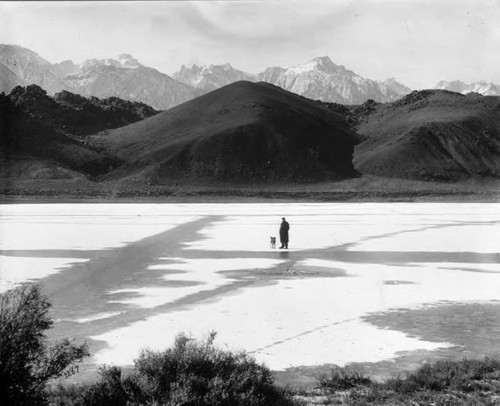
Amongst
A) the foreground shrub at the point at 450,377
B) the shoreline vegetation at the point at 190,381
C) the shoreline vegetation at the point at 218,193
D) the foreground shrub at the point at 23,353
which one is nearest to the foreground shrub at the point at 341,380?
the shoreline vegetation at the point at 190,381

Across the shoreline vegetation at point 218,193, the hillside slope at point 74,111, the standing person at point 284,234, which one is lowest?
the standing person at point 284,234

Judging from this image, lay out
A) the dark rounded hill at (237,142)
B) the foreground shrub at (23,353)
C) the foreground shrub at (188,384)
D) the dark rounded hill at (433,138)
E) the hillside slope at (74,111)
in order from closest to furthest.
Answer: the foreground shrub at (23,353), the foreground shrub at (188,384), the dark rounded hill at (237,142), the dark rounded hill at (433,138), the hillside slope at (74,111)

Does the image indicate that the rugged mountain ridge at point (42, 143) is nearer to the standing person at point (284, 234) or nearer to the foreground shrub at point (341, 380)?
the standing person at point (284, 234)

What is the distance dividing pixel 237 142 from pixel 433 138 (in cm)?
3908

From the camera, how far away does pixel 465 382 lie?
8.93 metres

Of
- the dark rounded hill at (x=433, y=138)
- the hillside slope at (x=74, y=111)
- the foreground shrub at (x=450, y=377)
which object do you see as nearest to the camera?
the foreground shrub at (x=450, y=377)

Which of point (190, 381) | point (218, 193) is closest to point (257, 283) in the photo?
point (190, 381)

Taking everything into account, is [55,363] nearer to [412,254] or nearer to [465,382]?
[465,382]

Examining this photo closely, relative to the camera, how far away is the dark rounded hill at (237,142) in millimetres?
98250

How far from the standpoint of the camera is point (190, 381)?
7.10m

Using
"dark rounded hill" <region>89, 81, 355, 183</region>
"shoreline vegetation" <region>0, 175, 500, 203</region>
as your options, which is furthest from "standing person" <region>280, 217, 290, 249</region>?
"dark rounded hill" <region>89, 81, 355, 183</region>

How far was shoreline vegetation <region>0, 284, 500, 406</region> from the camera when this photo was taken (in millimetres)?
6711

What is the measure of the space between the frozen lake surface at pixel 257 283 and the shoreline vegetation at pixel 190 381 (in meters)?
1.33

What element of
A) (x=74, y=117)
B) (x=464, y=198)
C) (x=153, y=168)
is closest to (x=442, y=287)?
(x=464, y=198)
